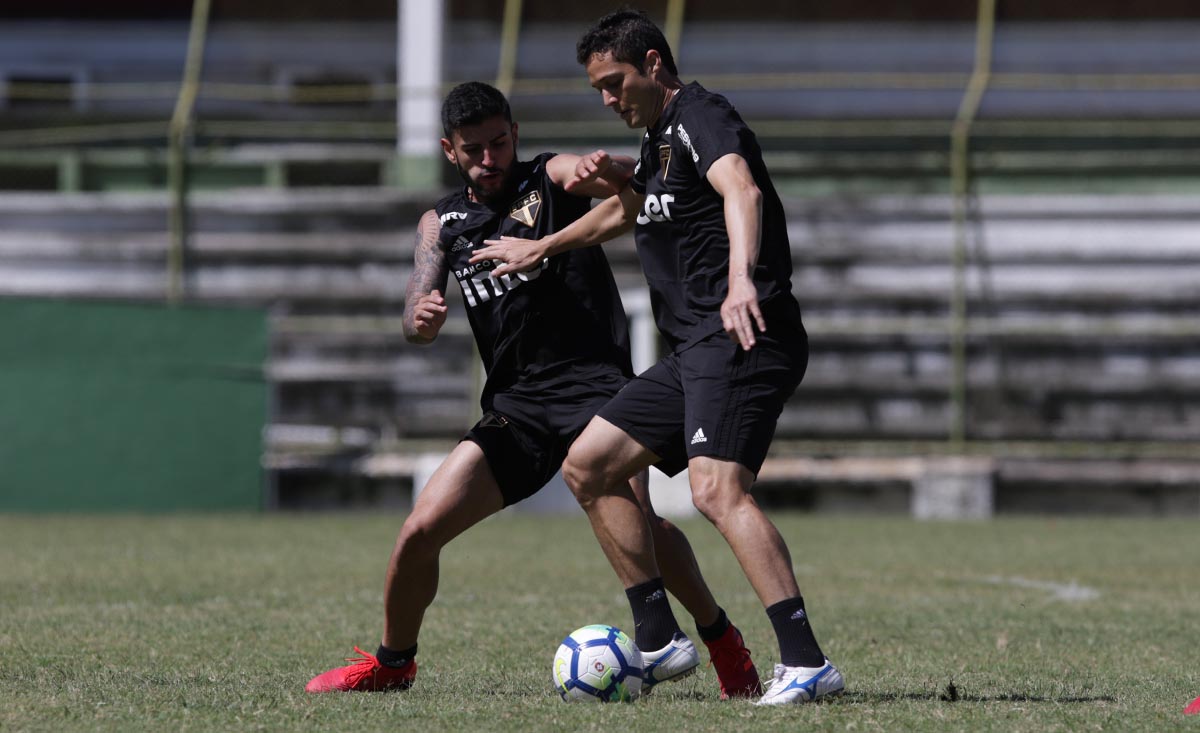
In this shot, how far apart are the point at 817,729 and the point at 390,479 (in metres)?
→ 13.5

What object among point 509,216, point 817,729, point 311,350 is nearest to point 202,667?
point 509,216

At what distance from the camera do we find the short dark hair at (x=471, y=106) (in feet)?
19.3

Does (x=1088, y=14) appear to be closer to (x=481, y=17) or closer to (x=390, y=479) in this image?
(x=481, y=17)

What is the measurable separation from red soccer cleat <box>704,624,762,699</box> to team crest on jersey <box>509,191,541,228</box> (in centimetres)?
157

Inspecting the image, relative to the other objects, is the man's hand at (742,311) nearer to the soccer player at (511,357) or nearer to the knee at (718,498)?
the knee at (718,498)

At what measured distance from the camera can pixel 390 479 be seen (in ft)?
59.1

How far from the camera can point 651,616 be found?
5.65 metres

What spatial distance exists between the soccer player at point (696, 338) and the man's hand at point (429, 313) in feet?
0.95

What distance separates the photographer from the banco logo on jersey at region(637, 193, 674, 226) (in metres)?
5.63

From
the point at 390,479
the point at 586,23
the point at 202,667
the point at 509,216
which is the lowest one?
the point at 390,479

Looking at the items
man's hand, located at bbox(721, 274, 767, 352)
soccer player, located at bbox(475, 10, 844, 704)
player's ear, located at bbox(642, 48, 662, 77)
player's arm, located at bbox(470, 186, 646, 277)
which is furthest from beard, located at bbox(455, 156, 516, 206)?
man's hand, located at bbox(721, 274, 767, 352)

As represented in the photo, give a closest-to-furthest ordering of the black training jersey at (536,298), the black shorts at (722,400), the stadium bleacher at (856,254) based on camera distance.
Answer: the black shorts at (722,400)
the black training jersey at (536,298)
the stadium bleacher at (856,254)

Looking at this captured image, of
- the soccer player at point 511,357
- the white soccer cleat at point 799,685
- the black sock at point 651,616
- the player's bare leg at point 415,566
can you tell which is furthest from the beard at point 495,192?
the white soccer cleat at point 799,685

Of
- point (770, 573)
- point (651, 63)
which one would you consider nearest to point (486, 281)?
point (651, 63)
